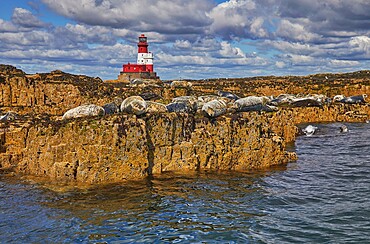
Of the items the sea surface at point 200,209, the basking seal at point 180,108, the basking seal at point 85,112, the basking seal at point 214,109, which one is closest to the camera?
the sea surface at point 200,209

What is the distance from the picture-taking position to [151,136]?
60.5 ft

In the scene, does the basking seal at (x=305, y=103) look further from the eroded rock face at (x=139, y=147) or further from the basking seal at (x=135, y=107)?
the basking seal at (x=135, y=107)

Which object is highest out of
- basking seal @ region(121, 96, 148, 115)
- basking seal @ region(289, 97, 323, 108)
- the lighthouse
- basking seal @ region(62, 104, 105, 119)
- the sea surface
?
the lighthouse

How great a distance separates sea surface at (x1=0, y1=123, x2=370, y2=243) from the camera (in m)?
11.4

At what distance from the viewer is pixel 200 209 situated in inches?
537

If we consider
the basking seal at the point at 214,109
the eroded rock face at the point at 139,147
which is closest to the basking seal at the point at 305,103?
the eroded rock face at the point at 139,147

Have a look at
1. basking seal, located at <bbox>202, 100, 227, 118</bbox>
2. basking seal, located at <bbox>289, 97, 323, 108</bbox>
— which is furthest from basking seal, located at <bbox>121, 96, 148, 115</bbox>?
basking seal, located at <bbox>289, 97, 323, 108</bbox>

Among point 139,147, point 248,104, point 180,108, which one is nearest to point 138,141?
point 139,147

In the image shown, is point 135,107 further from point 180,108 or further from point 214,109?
point 214,109

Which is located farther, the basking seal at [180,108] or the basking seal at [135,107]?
the basking seal at [180,108]

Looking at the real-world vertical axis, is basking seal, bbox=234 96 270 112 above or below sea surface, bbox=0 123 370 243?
above

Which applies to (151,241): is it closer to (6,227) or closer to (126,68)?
(6,227)

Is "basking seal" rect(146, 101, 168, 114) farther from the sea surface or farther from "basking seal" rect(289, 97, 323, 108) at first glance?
"basking seal" rect(289, 97, 323, 108)

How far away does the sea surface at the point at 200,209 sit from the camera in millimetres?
11398
